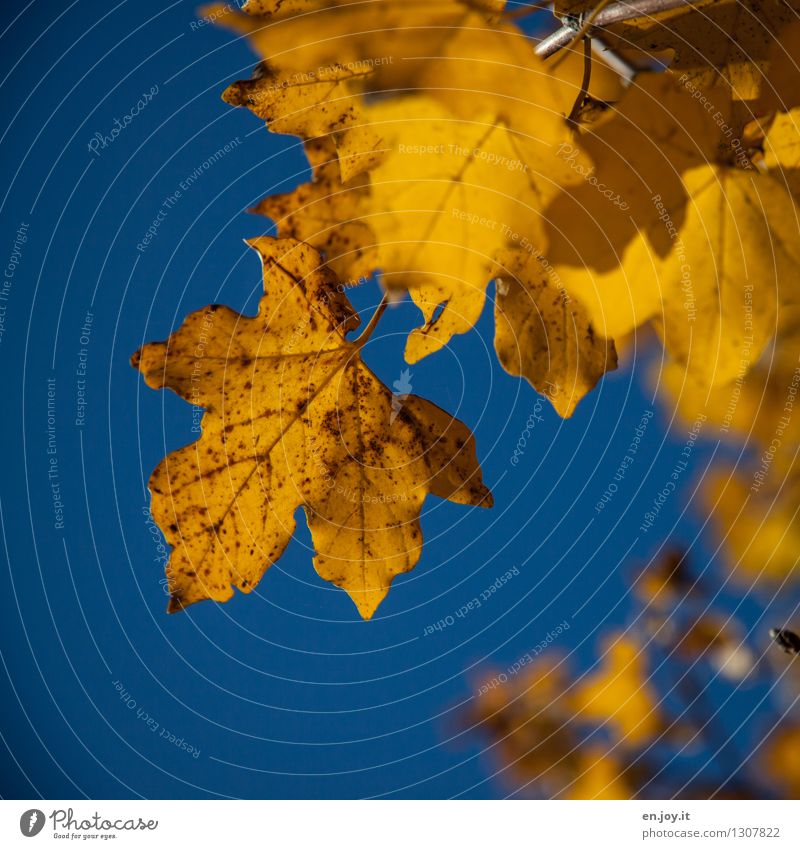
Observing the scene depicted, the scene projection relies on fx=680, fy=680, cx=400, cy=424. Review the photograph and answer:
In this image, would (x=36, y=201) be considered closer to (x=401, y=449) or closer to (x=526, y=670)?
(x=401, y=449)

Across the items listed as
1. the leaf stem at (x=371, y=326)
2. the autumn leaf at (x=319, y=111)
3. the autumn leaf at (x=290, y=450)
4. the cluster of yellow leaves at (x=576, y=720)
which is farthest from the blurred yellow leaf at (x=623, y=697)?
the autumn leaf at (x=319, y=111)

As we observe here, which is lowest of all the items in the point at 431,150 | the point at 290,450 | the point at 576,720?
the point at 576,720

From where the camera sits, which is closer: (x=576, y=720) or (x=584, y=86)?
(x=584, y=86)

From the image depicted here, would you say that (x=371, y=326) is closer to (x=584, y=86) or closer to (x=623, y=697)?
(x=584, y=86)

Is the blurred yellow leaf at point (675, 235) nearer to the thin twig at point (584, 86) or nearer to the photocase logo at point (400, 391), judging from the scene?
the thin twig at point (584, 86)

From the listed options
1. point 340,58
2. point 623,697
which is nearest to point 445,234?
point 340,58

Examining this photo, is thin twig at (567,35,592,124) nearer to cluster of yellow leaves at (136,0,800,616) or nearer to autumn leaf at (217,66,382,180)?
cluster of yellow leaves at (136,0,800,616)
